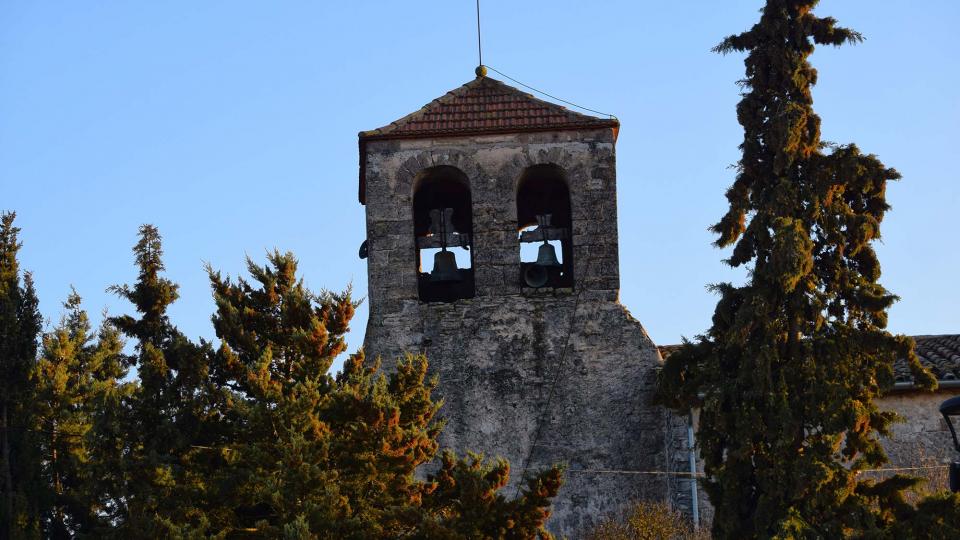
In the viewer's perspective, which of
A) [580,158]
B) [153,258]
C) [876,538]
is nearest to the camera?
[876,538]

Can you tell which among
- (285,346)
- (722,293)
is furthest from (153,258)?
(722,293)

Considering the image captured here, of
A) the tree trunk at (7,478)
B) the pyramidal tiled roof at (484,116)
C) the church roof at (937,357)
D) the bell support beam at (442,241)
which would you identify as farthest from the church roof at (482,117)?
the tree trunk at (7,478)

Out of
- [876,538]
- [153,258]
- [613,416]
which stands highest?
[153,258]

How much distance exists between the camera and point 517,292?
24.3m

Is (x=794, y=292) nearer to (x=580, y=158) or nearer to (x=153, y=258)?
(x=580, y=158)

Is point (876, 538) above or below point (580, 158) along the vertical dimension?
below

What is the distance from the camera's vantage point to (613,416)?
23672 mm

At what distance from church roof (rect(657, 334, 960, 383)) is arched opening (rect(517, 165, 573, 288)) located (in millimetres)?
1660

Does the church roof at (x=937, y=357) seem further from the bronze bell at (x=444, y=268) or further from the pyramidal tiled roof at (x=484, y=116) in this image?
the pyramidal tiled roof at (x=484, y=116)

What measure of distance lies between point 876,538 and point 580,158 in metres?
7.54

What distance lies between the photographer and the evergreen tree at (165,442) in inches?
766

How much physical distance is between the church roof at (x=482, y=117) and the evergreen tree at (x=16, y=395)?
429 centimetres

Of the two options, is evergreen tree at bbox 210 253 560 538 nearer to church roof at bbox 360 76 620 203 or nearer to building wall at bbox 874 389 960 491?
church roof at bbox 360 76 620 203

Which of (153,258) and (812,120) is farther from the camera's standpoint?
(153,258)
